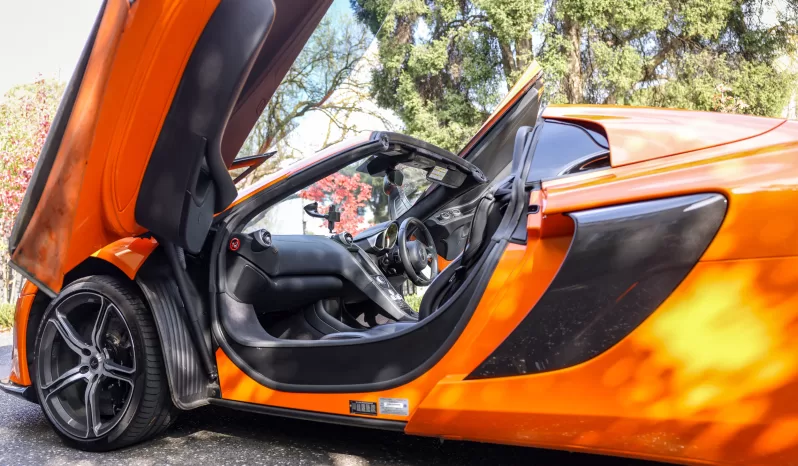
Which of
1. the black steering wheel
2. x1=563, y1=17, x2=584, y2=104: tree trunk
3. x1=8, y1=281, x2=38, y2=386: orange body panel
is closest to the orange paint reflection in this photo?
the black steering wheel

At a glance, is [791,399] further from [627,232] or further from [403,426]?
[403,426]

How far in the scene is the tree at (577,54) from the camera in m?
11.6

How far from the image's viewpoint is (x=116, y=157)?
87.9 inches

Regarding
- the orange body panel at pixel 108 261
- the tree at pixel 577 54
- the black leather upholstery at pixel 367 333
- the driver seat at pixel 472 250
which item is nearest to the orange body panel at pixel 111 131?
the orange body panel at pixel 108 261

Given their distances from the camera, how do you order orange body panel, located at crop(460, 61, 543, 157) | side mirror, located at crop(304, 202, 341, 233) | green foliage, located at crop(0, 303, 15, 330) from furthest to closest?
green foliage, located at crop(0, 303, 15, 330) → side mirror, located at crop(304, 202, 341, 233) → orange body panel, located at crop(460, 61, 543, 157)

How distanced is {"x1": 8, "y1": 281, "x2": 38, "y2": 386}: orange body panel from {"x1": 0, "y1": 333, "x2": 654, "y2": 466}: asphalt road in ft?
0.87

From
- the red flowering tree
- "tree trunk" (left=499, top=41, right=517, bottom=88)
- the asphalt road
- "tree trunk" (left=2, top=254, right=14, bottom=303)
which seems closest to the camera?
the asphalt road

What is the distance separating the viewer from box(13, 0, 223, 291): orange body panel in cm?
204

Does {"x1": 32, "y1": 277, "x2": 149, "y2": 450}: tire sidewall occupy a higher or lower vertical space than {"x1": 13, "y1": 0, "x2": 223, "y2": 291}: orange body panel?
lower

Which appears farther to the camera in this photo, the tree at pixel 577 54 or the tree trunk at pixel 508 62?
the tree trunk at pixel 508 62

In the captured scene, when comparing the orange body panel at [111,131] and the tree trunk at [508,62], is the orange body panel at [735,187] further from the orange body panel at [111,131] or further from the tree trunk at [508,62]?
the tree trunk at [508,62]

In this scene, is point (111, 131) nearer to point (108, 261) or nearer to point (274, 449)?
point (108, 261)

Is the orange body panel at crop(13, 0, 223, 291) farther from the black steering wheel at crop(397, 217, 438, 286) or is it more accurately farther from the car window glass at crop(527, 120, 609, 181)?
the black steering wheel at crop(397, 217, 438, 286)

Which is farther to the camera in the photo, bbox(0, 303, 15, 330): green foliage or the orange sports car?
bbox(0, 303, 15, 330): green foliage
